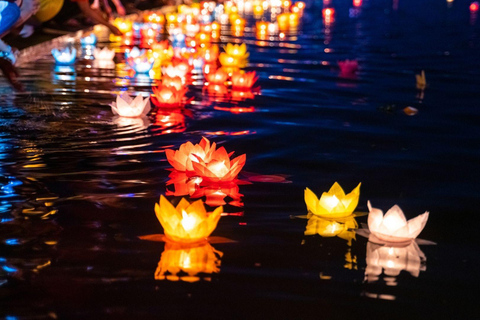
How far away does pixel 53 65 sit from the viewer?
10391 mm

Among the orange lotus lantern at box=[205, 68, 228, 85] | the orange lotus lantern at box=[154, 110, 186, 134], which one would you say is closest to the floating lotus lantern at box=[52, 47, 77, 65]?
the orange lotus lantern at box=[205, 68, 228, 85]

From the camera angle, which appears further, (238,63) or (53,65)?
(238,63)

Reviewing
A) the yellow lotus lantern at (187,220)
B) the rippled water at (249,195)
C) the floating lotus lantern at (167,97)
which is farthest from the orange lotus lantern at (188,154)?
the floating lotus lantern at (167,97)

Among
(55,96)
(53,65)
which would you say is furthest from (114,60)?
(55,96)

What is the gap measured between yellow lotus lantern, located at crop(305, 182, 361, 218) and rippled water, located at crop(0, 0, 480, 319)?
0.47ft

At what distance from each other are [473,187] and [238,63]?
6.95 metres

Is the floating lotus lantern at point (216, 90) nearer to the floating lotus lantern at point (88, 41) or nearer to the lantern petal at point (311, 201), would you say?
the lantern petal at point (311, 201)

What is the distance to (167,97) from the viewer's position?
7320 millimetres

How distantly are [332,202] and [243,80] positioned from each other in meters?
4.88

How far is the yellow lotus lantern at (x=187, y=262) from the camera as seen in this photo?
321 cm

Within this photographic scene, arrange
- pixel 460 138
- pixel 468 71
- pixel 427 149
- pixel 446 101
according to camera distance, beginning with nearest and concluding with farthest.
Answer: pixel 427 149, pixel 460 138, pixel 446 101, pixel 468 71

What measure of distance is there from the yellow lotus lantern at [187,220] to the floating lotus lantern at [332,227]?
22.5 inches

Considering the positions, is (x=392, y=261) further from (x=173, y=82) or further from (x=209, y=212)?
(x=173, y=82)

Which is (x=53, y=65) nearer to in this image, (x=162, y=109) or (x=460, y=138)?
(x=162, y=109)
